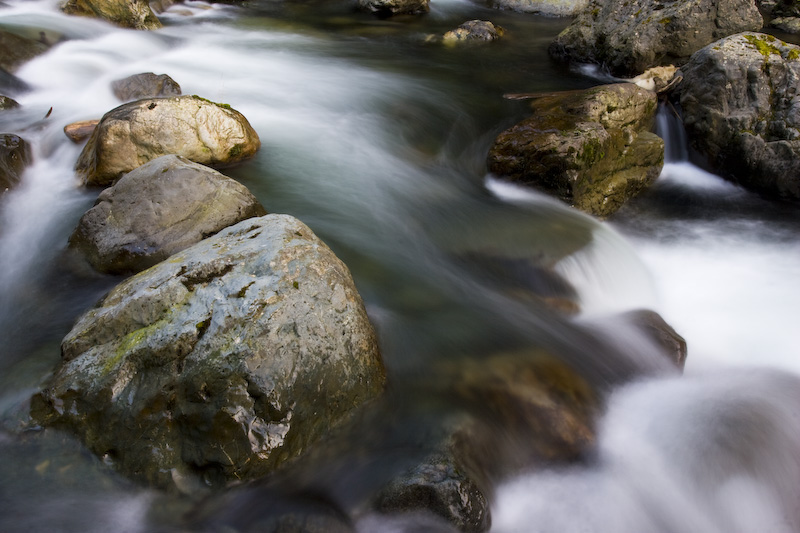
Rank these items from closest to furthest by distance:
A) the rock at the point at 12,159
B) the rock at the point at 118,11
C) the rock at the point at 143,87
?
the rock at the point at 12,159
the rock at the point at 143,87
the rock at the point at 118,11

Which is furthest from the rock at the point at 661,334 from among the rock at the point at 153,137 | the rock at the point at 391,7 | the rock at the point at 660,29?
the rock at the point at 391,7

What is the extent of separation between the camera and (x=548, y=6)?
15.2 metres

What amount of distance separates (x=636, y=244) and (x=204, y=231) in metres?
5.03

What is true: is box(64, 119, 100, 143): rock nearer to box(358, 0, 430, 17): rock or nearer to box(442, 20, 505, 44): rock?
box(442, 20, 505, 44): rock

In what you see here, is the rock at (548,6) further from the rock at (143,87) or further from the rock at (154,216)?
the rock at (154,216)

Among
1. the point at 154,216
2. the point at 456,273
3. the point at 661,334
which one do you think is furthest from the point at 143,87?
the point at 661,334

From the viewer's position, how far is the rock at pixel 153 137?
212 inches

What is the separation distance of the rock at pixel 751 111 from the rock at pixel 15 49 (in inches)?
402

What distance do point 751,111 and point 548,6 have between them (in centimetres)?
930

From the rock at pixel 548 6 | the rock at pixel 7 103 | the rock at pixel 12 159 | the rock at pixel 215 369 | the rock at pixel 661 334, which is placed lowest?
the rock at pixel 661 334

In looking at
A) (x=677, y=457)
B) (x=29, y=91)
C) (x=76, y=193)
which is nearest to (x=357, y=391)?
(x=677, y=457)

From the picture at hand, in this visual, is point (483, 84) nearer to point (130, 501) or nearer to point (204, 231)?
point (204, 231)

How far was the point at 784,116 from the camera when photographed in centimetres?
738

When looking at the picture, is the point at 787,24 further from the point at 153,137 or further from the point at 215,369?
the point at 215,369
